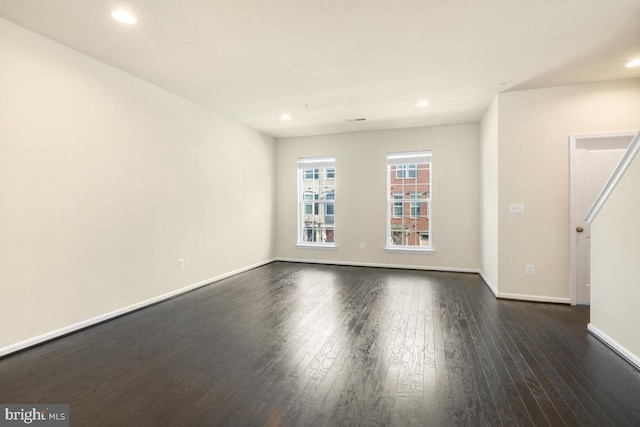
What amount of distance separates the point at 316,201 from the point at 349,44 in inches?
161

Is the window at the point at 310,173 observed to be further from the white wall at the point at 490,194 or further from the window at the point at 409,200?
the white wall at the point at 490,194

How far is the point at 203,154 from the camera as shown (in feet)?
15.5

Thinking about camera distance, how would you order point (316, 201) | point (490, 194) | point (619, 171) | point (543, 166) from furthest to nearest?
1. point (316, 201)
2. point (490, 194)
3. point (543, 166)
4. point (619, 171)

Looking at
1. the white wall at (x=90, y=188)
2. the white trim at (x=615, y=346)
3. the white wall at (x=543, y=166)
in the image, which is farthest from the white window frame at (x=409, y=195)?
the white wall at (x=90, y=188)

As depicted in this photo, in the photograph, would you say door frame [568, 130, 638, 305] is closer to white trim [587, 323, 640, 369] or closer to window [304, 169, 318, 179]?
white trim [587, 323, 640, 369]

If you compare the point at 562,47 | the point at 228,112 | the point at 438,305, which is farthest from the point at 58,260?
the point at 562,47

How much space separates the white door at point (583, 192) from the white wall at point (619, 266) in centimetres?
94

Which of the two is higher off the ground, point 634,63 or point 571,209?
point 634,63

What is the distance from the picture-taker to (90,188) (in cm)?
313

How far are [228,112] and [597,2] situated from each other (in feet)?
14.6

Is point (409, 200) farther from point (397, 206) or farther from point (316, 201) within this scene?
point (316, 201)

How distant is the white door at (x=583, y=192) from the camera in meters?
3.77

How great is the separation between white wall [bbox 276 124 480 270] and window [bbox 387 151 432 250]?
0.45 feet

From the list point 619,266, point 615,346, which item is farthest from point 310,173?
point 615,346
